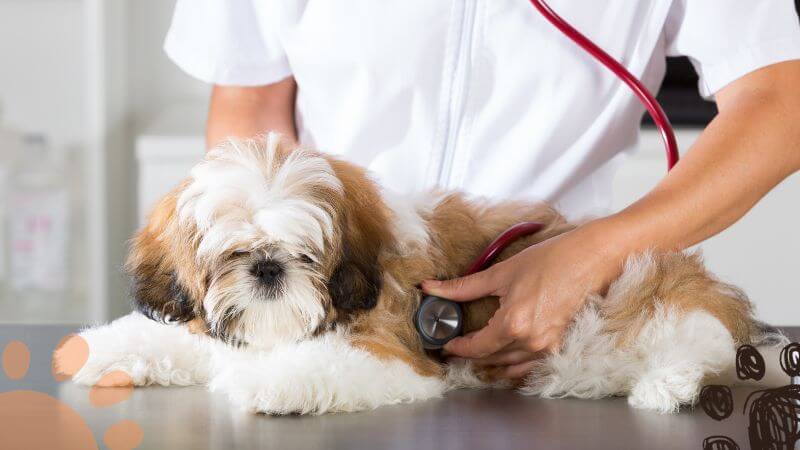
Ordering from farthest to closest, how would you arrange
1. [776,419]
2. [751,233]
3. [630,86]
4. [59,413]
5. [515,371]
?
[751,233] < [630,86] < [515,371] < [59,413] < [776,419]

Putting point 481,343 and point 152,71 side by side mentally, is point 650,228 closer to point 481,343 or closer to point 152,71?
point 481,343

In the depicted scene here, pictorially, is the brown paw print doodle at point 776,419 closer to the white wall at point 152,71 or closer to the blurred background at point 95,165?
the blurred background at point 95,165

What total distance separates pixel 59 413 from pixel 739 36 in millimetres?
1077

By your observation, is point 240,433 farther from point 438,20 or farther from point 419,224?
point 438,20

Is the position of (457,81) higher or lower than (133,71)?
lower

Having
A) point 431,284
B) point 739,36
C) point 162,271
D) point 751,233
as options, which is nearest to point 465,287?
point 431,284

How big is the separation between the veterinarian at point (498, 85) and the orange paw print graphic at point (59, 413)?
594 millimetres

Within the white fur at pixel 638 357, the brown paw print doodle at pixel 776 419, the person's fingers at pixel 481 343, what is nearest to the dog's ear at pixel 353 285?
the person's fingers at pixel 481 343

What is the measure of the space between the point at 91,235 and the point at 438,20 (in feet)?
5.78

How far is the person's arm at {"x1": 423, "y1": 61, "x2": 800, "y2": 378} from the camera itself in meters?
1.19

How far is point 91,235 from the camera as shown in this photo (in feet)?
9.66

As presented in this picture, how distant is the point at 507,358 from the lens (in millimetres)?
1229

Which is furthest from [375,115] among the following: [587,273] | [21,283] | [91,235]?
[21,283]

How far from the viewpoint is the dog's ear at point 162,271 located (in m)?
1.15
